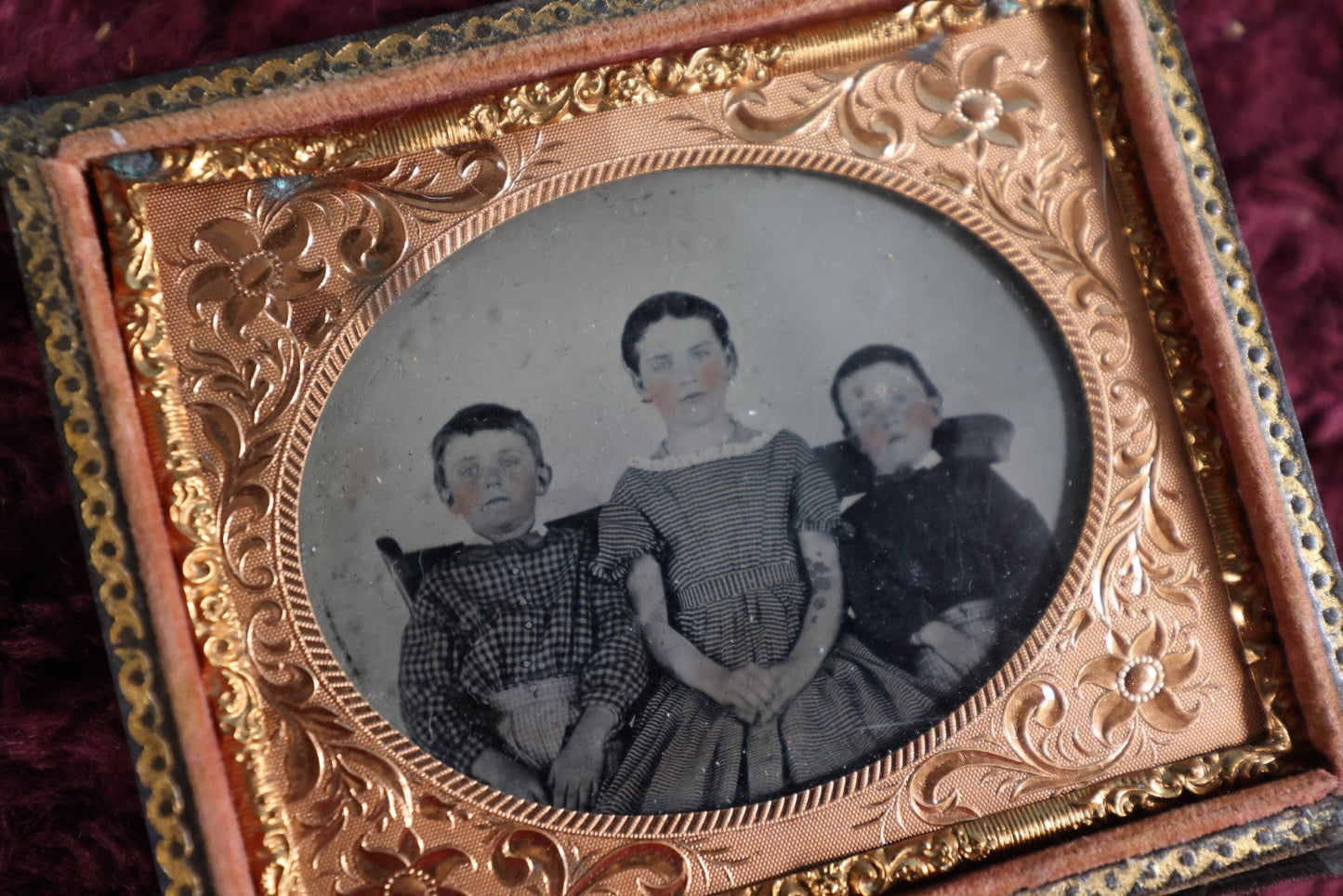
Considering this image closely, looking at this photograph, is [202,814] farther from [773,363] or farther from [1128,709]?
[1128,709]

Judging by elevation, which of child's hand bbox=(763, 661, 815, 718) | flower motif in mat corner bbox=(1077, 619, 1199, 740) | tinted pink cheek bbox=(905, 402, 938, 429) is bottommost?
flower motif in mat corner bbox=(1077, 619, 1199, 740)

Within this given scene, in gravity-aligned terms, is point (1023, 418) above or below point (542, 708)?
above

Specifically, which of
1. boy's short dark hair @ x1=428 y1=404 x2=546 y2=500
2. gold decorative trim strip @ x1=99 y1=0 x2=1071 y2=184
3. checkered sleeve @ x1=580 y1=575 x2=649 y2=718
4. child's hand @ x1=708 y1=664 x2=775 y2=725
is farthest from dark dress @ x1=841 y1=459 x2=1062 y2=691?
gold decorative trim strip @ x1=99 y1=0 x2=1071 y2=184

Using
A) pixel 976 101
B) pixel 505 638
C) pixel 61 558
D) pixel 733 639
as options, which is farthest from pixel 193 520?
pixel 976 101

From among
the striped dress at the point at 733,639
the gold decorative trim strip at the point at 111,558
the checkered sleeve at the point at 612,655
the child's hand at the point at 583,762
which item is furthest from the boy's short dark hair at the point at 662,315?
the gold decorative trim strip at the point at 111,558

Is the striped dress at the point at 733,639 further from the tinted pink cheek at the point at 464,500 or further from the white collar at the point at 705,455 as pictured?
the tinted pink cheek at the point at 464,500

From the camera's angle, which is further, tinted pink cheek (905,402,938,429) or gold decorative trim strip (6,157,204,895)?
tinted pink cheek (905,402,938,429)

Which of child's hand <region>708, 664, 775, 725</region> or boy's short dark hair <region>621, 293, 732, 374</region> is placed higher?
boy's short dark hair <region>621, 293, 732, 374</region>

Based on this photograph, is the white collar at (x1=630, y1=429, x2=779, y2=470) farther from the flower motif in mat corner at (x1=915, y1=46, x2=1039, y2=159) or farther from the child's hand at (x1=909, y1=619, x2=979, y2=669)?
the flower motif in mat corner at (x1=915, y1=46, x2=1039, y2=159)

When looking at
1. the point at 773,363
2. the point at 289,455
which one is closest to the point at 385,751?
the point at 289,455
